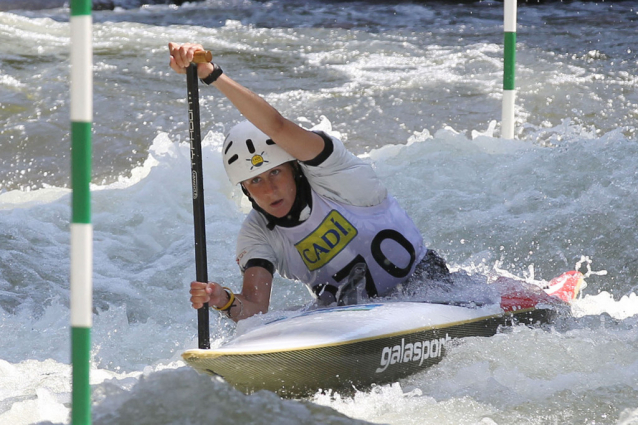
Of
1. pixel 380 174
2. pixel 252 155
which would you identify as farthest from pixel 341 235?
pixel 380 174

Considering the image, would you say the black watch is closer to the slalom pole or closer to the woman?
the slalom pole

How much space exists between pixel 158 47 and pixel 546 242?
7.35 meters

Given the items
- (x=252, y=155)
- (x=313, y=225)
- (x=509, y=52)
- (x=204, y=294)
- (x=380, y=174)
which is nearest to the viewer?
(x=204, y=294)

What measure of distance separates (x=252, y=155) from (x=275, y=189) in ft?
0.53

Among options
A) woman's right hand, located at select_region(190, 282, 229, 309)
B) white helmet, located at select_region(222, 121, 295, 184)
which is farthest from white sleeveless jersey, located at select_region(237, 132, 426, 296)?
woman's right hand, located at select_region(190, 282, 229, 309)

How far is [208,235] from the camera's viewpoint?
19.0ft

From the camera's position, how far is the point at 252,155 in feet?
10.5

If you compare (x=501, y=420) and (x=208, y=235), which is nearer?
(x=501, y=420)

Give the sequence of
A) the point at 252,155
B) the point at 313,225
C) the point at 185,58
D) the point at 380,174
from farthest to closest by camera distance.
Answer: the point at 380,174 < the point at 313,225 < the point at 252,155 < the point at 185,58

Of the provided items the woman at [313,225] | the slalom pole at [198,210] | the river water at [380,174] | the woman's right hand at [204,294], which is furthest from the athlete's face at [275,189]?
the river water at [380,174]

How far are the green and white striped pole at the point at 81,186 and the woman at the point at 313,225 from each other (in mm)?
1204

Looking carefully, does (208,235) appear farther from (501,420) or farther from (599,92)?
(599,92)

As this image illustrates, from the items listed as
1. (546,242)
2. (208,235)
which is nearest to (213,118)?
(208,235)

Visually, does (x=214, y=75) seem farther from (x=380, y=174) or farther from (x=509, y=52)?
(x=509, y=52)
